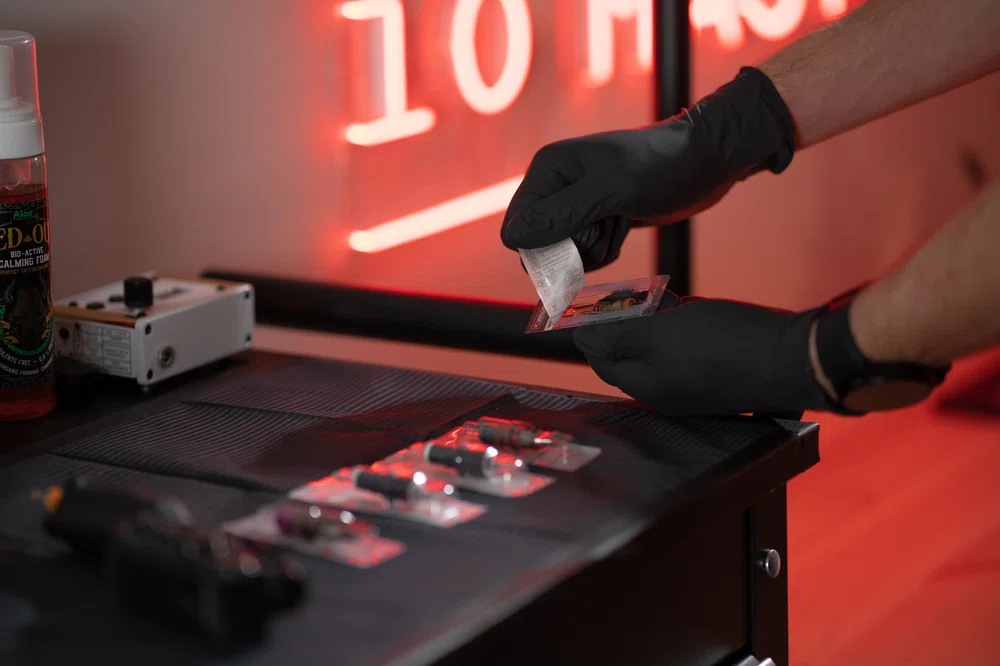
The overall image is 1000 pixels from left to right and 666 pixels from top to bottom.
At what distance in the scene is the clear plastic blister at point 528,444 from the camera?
0.79 metres

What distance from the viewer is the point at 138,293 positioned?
1.03 m

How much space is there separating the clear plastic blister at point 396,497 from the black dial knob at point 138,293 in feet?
1.16

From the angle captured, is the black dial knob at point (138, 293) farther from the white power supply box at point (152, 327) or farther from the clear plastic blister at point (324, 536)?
the clear plastic blister at point (324, 536)

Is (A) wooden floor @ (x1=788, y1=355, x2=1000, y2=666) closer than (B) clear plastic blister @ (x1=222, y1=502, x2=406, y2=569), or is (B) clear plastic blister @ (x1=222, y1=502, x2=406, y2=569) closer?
(B) clear plastic blister @ (x1=222, y1=502, x2=406, y2=569)

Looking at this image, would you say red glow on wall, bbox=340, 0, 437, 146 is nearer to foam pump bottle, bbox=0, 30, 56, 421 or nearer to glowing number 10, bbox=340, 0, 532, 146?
glowing number 10, bbox=340, 0, 532, 146

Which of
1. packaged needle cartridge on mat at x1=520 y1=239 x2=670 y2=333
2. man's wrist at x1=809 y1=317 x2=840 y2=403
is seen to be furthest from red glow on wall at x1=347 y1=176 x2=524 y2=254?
man's wrist at x1=809 y1=317 x2=840 y2=403

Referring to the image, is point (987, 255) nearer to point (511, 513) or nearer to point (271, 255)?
point (511, 513)

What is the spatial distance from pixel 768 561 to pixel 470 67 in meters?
1.46

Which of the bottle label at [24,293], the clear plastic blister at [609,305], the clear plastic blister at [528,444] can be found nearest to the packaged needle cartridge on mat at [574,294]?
the clear plastic blister at [609,305]

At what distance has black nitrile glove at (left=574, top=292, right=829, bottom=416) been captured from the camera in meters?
0.84

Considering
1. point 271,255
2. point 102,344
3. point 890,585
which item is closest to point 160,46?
point 271,255

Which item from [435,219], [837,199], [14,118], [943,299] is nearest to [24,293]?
[14,118]

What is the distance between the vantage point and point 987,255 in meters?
0.76

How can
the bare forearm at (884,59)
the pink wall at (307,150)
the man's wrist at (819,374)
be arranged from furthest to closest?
1. the pink wall at (307,150)
2. the bare forearm at (884,59)
3. the man's wrist at (819,374)
